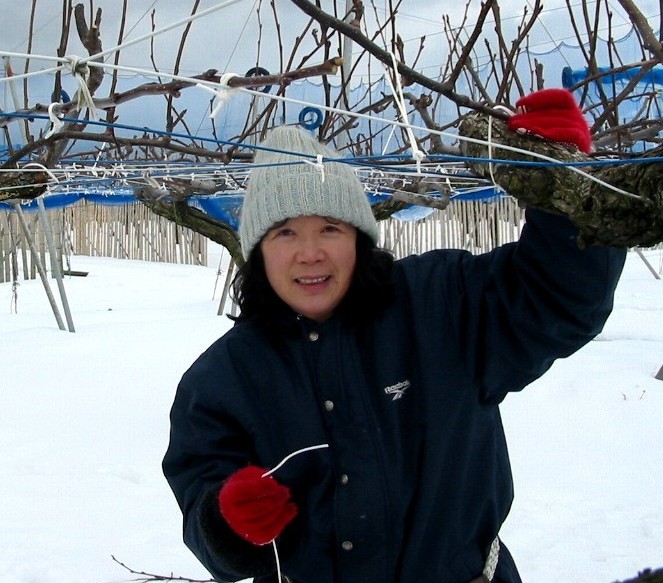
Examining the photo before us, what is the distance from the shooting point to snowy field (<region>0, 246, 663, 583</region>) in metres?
2.68

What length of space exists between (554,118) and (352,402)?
53 cm

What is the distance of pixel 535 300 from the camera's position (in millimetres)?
1097

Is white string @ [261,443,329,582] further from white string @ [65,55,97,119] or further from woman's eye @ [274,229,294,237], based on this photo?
white string @ [65,55,97,119]

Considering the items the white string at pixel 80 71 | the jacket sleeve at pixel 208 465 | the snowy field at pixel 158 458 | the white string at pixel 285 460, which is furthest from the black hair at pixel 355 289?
the snowy field at pixel 158 458

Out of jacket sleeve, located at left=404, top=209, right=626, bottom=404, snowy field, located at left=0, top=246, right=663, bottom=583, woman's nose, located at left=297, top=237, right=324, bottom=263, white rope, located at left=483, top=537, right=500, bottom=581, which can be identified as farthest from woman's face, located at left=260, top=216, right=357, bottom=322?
snowy field, located at left=0, top=246, right=663, bottom=583

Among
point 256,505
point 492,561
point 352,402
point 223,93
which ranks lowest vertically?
point 492,561


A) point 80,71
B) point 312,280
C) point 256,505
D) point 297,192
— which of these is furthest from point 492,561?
point 80,71

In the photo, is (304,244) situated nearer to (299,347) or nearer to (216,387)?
(299,347)

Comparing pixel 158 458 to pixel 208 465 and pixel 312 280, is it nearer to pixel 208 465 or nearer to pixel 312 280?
pixel 208 465

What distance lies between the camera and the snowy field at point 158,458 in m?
2.68

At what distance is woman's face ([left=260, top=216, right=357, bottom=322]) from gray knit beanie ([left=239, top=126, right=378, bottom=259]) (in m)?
0.03

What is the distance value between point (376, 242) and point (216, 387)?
385mm

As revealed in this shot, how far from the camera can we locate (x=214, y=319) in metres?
7.38

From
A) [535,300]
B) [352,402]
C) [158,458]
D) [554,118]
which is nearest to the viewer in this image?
[554,118]
